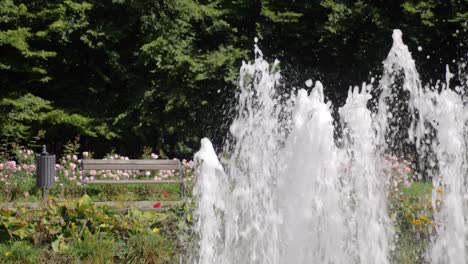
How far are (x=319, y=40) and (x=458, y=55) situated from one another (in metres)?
2.94

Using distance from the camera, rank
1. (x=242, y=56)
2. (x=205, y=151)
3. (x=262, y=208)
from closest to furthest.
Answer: (x=205, y=151)
(x=262, y=208)
(x=242, y=56)

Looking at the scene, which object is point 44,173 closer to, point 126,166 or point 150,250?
point 126,166

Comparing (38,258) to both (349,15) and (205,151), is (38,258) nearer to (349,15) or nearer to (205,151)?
(205,151)

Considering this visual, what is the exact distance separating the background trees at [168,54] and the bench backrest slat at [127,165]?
3319 mm

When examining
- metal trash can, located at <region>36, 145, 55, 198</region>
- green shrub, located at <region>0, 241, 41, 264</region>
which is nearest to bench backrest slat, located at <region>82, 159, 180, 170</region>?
metal trash can, located at <region>36, 145, 55, 198</region>

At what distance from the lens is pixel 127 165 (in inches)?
322

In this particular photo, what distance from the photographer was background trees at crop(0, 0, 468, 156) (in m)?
11.4

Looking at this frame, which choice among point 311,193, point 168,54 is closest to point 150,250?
point 311,193

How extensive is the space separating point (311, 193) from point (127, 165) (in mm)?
4509

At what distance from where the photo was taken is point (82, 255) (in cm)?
465

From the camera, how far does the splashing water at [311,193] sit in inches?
163

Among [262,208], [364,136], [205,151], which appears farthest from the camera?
[364,136]

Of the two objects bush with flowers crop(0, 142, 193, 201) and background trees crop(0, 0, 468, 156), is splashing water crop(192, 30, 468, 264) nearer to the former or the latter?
bush with flowers crop(0, 142, 193, 201)

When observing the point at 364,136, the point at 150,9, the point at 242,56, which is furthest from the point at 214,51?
the point at 364,136
